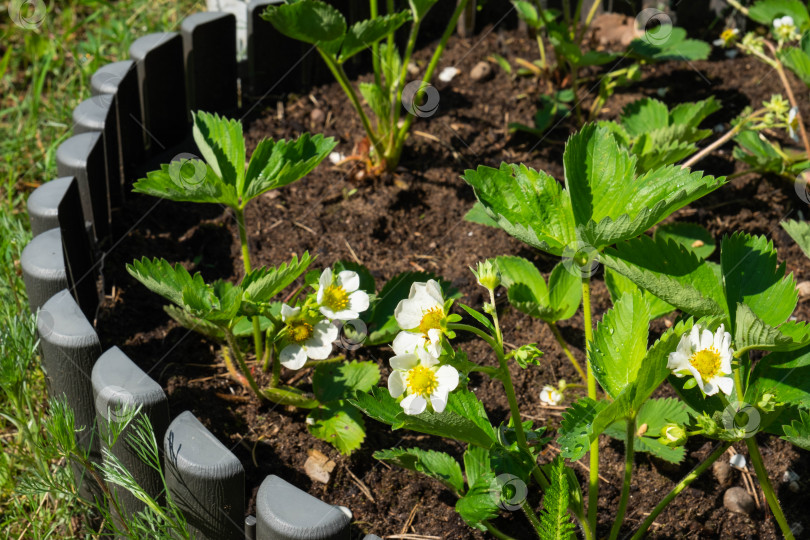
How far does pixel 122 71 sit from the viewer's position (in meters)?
2.20

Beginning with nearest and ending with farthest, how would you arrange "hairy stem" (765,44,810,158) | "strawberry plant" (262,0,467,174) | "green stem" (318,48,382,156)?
"strawberry plant" (262,0,467,174) → "green stem" (318,48,382,156) → "hairy stem" (765,44,810,158)

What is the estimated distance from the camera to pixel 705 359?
1225 millimetres

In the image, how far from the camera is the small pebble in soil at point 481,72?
265 cm

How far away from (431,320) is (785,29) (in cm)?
165

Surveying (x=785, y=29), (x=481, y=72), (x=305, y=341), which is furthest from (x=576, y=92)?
(x=305, y=341)

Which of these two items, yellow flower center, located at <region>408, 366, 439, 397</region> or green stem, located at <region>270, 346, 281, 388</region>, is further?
green stem, located at <region>270, 346, 281, 388</region>

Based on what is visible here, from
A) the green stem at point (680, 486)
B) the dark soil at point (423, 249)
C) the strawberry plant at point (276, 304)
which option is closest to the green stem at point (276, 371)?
the strawberry plant at point (276, 304)

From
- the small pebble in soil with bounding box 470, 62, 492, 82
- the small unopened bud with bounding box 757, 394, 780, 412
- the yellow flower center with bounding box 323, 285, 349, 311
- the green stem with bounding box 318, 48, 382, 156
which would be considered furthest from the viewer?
the small pebble in soil with bounding box 470, 62, 492, 82

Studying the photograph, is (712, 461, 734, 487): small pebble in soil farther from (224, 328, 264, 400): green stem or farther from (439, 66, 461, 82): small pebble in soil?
(439, 66, 461, 82): small pebble in soil

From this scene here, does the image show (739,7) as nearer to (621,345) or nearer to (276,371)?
(621,345)

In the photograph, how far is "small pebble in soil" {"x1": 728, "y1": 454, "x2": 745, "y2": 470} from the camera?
1.67 metres

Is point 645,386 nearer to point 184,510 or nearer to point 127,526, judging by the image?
point 184,510

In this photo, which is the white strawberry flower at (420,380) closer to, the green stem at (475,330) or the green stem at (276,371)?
the green stem at (475,330)

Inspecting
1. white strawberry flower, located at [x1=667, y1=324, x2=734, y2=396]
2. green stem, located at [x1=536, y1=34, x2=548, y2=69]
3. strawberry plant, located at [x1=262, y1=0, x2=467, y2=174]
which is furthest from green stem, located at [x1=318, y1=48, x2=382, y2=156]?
white strawberry flower, located at [x1=667, y1=324, x2=734, y2=396]
